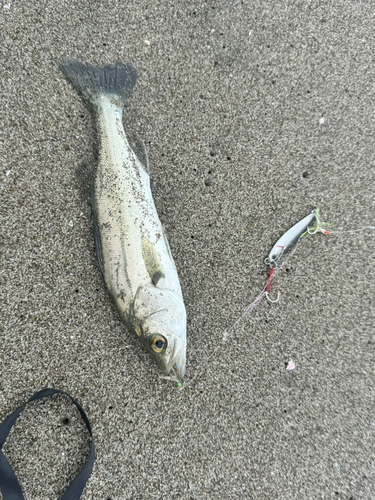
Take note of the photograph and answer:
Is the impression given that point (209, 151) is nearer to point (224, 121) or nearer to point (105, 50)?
point (224, 121)

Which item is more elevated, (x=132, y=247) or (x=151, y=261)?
(x=132, y=247)

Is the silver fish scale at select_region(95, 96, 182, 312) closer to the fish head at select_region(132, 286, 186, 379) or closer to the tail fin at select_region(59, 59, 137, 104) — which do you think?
the fish head at select_region(132, 286, 186, 379)

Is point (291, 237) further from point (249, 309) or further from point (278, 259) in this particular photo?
point (249, 309)

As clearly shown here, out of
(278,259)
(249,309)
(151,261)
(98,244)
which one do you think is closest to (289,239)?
(278,259)

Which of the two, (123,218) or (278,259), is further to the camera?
(278,259)

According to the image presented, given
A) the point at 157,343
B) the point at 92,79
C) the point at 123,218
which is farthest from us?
the point at 92,79
